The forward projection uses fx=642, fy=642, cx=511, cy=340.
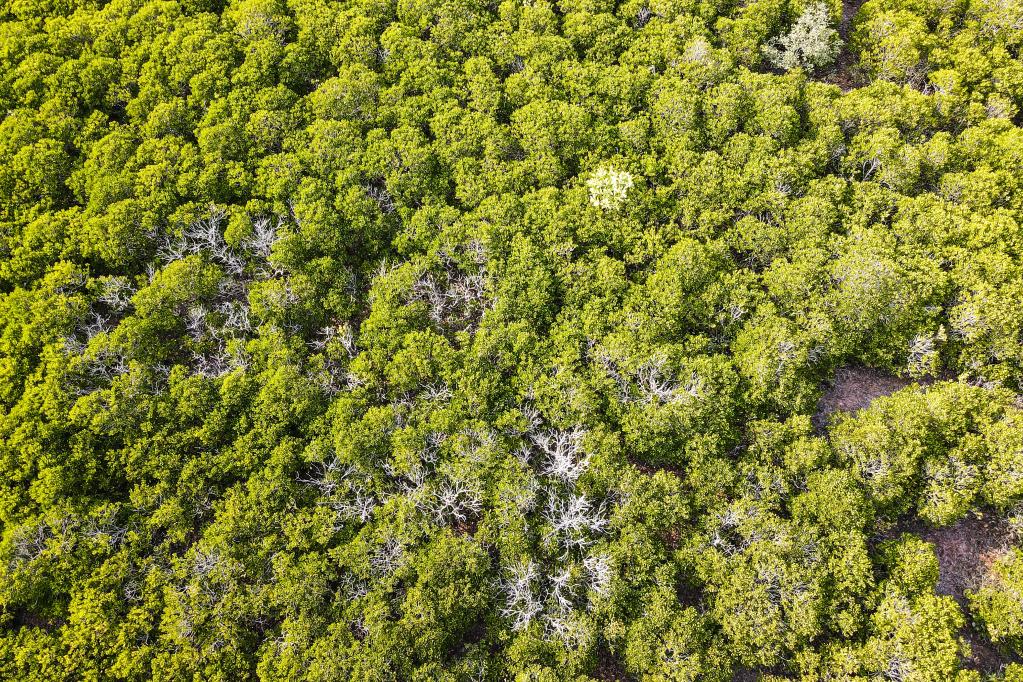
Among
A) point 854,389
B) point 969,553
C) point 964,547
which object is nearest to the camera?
point 969,553

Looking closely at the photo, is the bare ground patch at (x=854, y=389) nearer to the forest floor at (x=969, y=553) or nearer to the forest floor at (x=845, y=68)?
the forest floor at (x=969, y=553)

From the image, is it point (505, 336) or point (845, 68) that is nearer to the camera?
point (505, 336)

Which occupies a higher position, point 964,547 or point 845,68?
point 845,68

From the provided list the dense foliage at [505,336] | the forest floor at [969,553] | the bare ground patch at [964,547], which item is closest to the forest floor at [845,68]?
the dense foliage at [505,336]

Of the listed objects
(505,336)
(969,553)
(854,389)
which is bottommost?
(969,553)

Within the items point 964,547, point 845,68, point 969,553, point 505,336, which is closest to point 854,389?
point 964,547

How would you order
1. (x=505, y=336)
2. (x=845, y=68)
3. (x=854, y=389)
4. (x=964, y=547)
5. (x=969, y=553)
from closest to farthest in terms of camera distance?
(x=969, y=553) → (x=964, y=547) → (x=505, y=336) → (x=854, y=389) → (x=845, y=68)

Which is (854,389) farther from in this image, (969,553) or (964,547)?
(969,553)

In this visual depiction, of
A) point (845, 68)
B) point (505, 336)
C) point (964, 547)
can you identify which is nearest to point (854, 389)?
point (964, 547)

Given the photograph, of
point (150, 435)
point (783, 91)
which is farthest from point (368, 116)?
point (783, 91)

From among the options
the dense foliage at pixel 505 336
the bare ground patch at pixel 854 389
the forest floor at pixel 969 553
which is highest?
the dense foliage at pixel 505 336
